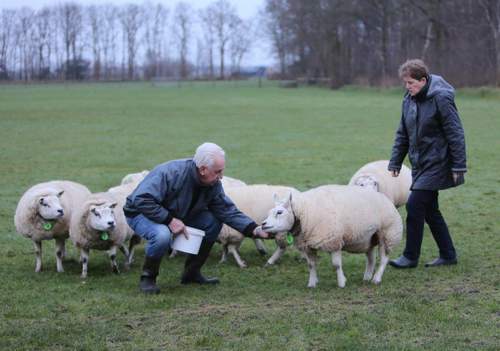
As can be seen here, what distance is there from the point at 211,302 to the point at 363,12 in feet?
210

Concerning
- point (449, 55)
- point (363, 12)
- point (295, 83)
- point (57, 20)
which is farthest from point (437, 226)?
point (57, 20)

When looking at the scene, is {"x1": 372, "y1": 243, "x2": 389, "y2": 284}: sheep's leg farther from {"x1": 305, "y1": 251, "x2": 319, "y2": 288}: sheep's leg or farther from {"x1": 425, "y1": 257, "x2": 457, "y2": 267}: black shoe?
{"x1": 425, "y1": 257, "x2": 457, "y2": 267}: black shoe

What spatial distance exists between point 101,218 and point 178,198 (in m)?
1.01

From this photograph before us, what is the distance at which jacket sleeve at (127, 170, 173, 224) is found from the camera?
20.8 ft

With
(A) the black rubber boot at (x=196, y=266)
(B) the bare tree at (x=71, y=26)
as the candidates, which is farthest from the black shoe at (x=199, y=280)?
(B) the bare tree at (x=71, y=26)

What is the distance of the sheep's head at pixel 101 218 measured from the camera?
710 centimetres

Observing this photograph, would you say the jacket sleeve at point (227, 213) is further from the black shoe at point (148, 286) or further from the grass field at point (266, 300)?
the black shoe at point (148, 286)

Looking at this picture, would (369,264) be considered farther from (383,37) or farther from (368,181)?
(383,37)

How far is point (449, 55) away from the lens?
51.3 metres

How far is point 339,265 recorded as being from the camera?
21.9 ft

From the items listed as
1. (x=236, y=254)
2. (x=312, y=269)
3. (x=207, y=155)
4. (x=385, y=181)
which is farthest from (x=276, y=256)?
(x=385, y=181)

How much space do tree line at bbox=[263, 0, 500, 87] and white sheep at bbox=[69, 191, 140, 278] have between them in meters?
40.2

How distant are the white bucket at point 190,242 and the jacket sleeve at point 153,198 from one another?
19 centimetres

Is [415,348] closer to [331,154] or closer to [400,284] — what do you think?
[400,284]
